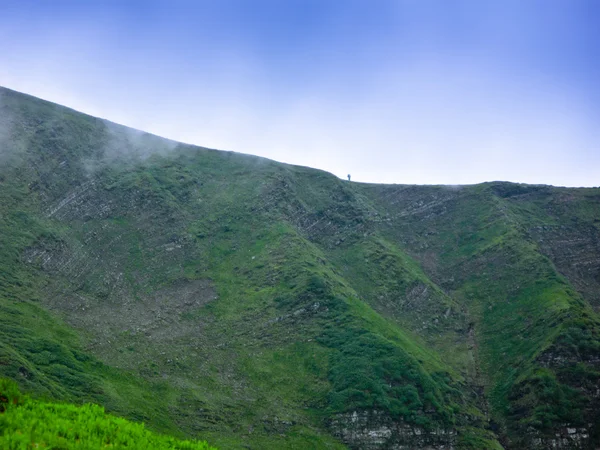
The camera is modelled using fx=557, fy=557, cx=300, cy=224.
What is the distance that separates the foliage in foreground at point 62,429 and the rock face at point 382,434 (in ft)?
126

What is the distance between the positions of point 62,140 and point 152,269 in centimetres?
2929

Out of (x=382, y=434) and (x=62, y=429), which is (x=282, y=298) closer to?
(x=382, y=434)

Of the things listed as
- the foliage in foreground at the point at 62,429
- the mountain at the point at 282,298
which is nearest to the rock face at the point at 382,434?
the mountain at the point at 282,298

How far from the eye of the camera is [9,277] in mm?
60031

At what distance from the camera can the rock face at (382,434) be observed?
52.6 m

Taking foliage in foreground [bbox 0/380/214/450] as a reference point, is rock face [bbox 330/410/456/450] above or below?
below

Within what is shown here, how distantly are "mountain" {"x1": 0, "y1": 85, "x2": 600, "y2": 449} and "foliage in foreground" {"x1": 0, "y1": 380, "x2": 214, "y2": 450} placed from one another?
2692 cm

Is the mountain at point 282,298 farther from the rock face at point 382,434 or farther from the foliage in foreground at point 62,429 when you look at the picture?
the foliage in foreground at point 62,429

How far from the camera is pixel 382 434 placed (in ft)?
175

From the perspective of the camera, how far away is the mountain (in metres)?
53.2

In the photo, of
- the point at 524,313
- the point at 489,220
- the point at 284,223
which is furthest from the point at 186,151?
the point at 524,313

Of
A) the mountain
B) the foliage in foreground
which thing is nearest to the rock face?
the mountain

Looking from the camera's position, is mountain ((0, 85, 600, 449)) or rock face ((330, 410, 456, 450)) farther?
mountain ((0, 85, 600, 449))

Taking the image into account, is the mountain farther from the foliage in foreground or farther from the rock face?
the foliage in foreground
